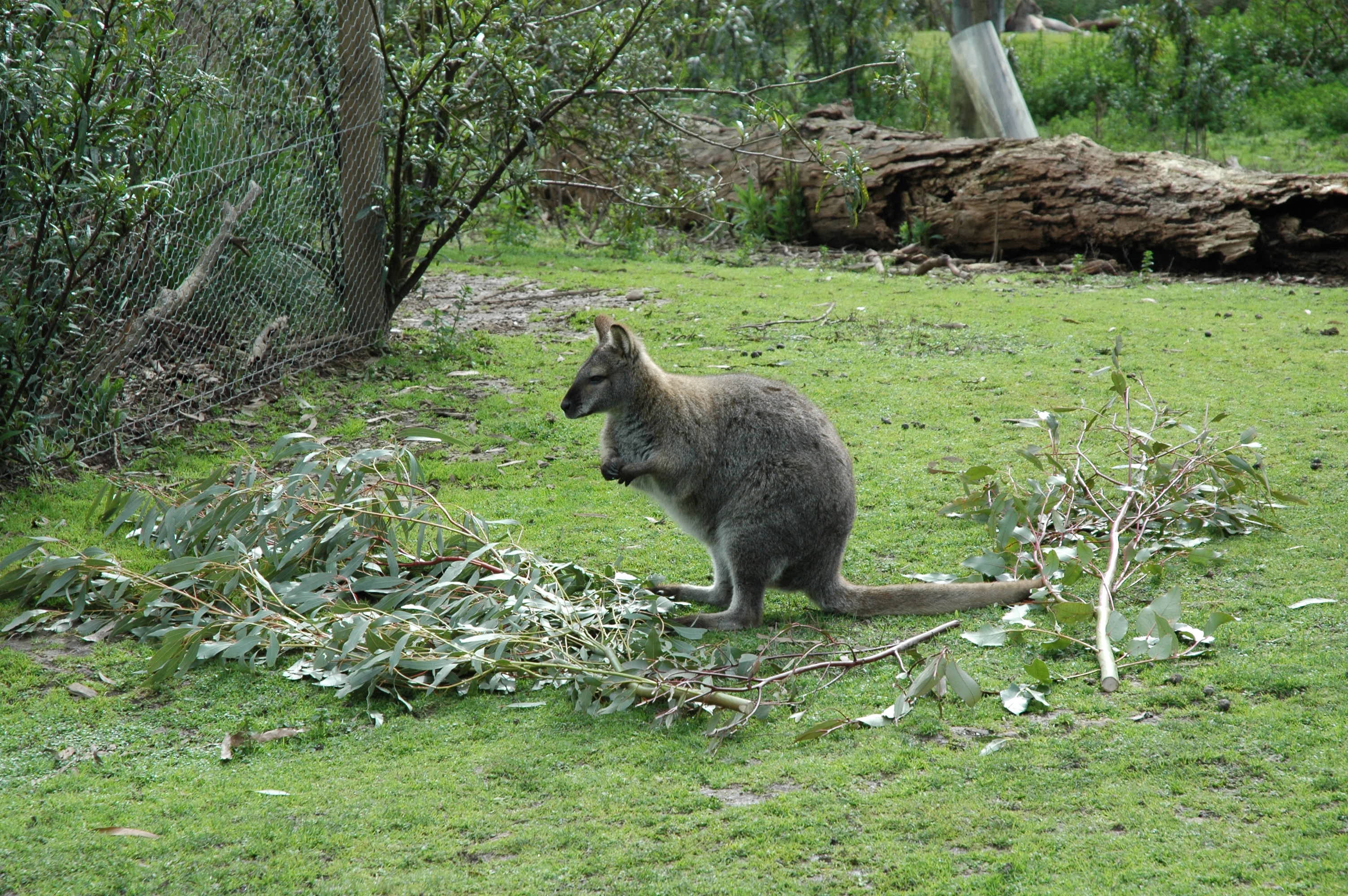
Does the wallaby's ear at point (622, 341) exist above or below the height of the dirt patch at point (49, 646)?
above

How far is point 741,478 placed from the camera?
404cm

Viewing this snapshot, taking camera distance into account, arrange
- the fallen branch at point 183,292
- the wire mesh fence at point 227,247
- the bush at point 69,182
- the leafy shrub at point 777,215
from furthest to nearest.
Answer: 1. the leafy shrub at point 777,215
2. the fallen branch at point 183,292
3. the wire mesh fence at point 227,247
4. the bush at point 69,182

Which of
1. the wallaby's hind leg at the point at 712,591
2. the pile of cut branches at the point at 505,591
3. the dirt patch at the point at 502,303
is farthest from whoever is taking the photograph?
the dirt patch at the point at 502,303

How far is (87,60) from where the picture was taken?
175 inches

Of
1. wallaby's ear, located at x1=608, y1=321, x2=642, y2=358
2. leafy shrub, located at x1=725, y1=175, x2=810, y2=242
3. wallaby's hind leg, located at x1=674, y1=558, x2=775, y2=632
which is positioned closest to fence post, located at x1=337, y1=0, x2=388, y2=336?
wallaby's ear, located at x1=608, y1=321, x2=642, y2=358

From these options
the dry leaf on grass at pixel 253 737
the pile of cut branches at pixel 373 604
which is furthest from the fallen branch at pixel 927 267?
the dry leaf on grass at pixel 253 737

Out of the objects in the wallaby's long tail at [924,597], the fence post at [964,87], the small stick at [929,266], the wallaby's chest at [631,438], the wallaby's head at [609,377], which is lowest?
the wallaby's long tail at [924,597]

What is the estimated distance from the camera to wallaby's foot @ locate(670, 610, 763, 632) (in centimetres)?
395

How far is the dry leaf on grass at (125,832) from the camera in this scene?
105 inches

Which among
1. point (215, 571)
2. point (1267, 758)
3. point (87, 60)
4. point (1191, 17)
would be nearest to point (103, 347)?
→ point (87, 60)

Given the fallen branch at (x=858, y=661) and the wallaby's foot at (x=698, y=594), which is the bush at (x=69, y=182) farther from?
the fallen branch at (x=858, y=661)

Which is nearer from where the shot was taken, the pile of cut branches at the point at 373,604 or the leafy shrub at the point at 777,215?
the pile of cut branches at the point at 373,604

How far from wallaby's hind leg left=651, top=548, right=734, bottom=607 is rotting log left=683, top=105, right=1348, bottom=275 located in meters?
5.33

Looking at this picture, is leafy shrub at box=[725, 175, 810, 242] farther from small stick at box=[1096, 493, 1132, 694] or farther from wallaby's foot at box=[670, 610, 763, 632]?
wallaby's foot at box=[670, 610, 763, 632]
